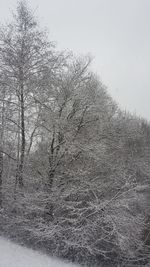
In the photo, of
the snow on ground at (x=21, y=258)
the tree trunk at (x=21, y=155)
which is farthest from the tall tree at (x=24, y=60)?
the snow on ground at (x=21, y=258)

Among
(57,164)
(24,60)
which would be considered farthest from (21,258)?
(24,60)

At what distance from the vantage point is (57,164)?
1395 cm

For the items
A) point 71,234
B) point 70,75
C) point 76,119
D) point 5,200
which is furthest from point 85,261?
point 70,75

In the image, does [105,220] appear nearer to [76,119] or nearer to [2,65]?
[76,119]

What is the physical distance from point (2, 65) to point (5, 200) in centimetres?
653

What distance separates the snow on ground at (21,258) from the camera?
8.66 m

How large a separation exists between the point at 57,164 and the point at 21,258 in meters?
5.54

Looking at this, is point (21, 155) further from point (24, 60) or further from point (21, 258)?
point (21, 258)

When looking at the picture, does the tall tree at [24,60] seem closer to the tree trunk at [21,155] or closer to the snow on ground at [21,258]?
the tree trunk at [21,155]

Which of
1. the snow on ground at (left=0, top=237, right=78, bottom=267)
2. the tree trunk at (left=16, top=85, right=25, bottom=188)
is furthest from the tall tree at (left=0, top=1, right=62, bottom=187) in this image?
the snow on ground at (left=0, top=237, right=78, bottom=267)

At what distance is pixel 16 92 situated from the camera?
13.3 meters

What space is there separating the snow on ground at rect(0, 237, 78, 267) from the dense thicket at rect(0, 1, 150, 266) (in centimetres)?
122

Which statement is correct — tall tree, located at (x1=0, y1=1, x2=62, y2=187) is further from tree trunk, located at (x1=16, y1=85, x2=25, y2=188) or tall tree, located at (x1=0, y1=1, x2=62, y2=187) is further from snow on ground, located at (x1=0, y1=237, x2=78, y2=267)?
snow on ground, located at (x1=0, y1=237, x2=78, y2=267)

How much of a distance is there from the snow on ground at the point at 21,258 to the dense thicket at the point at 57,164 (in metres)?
1.22
